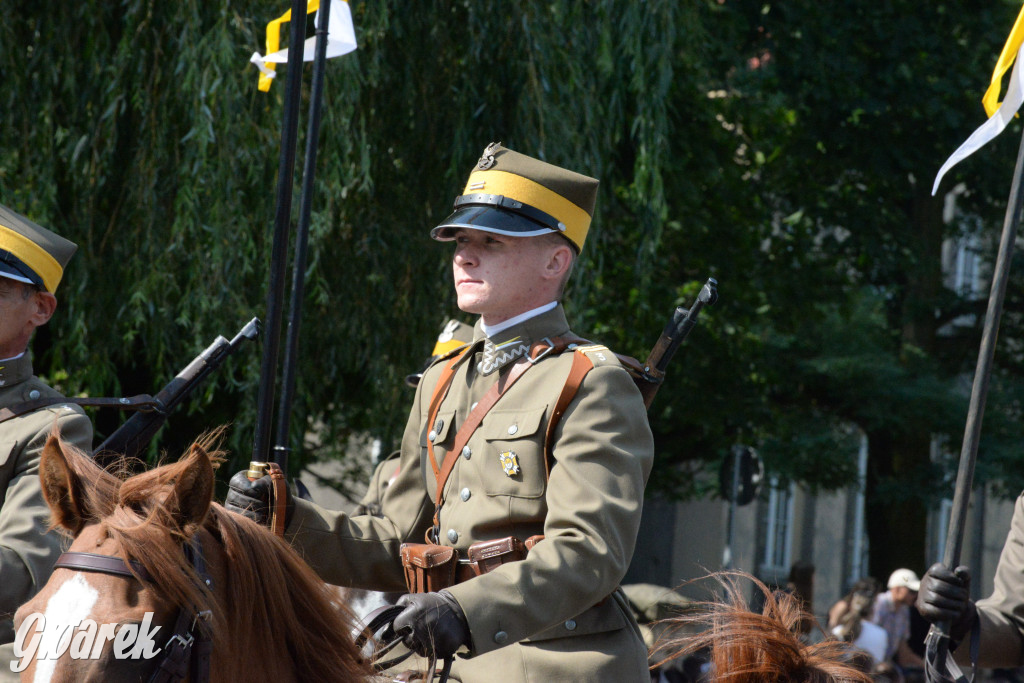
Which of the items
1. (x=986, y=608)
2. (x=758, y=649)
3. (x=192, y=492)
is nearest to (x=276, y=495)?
(x=192, y=492)

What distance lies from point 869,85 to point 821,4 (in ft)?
3.19

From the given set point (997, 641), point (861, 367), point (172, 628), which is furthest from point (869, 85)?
point (172, 628)

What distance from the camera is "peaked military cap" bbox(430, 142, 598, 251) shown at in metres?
3.04

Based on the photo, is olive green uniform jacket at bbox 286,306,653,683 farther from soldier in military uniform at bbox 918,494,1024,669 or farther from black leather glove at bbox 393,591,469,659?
soldier in military uniform at bbox 918,494,1024,669

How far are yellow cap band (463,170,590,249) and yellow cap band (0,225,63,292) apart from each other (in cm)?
120

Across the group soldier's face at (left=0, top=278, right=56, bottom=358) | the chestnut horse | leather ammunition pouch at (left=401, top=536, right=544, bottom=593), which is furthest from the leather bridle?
soldier's face at (left=0, top=278, right=56, bottom=358)

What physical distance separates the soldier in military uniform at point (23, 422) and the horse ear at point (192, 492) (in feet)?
3.19

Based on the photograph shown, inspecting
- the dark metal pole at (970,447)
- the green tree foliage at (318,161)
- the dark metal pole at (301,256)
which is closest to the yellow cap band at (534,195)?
the dark metal pole at (301,256)

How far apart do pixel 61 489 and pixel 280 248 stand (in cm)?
138

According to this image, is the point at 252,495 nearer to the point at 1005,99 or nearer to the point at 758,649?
the point at 758,649

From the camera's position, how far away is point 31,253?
3.41 metres

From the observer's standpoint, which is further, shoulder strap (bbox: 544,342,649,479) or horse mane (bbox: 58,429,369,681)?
shoulder strap (bbox: 544,342,649,479)

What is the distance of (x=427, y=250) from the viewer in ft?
25.2

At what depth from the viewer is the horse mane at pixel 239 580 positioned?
77.2 inches
